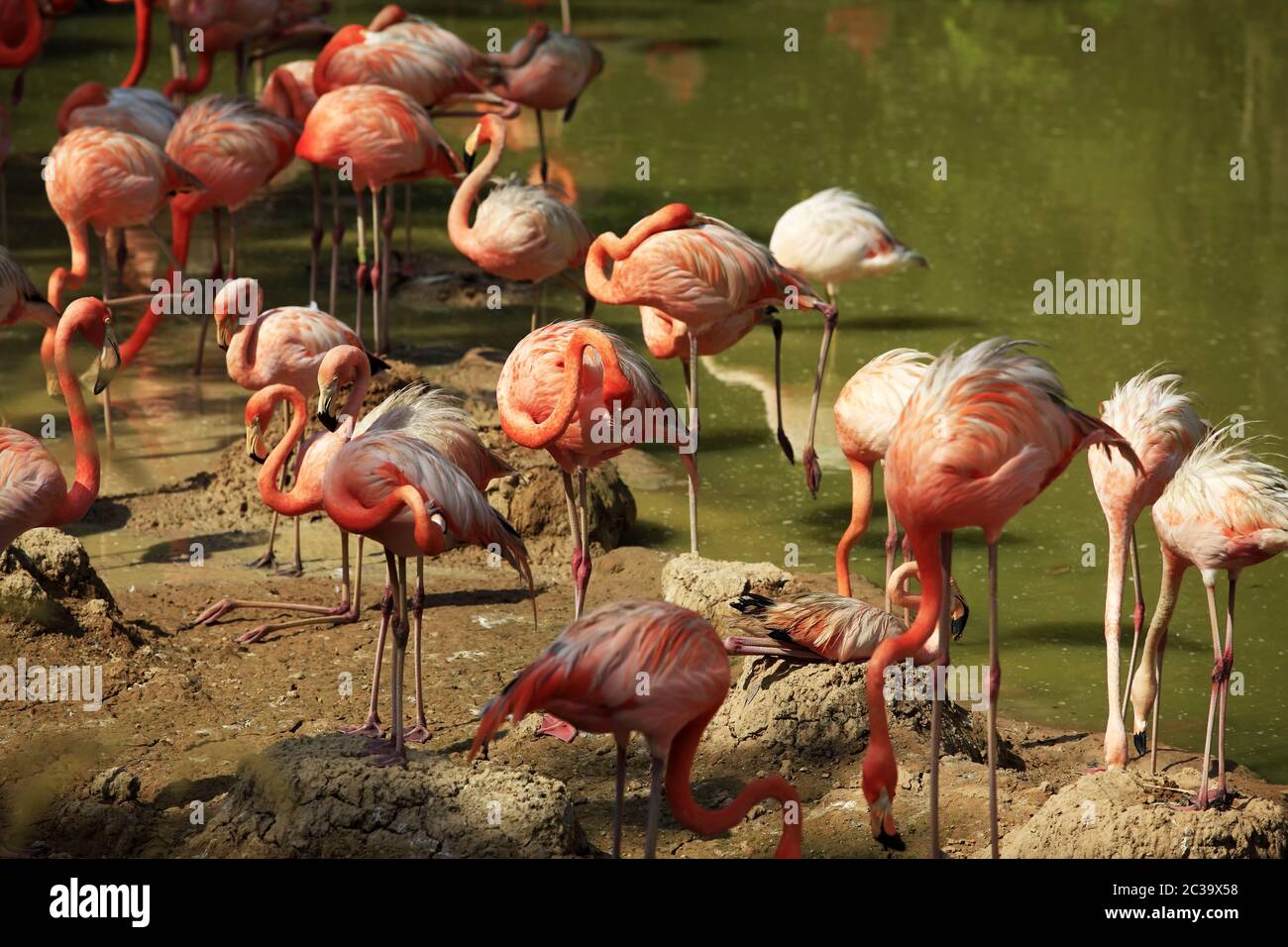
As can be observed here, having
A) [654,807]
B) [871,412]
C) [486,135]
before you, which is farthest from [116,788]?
[486,135]

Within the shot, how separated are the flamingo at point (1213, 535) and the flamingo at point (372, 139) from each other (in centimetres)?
414

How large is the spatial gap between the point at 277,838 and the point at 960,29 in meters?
12.7

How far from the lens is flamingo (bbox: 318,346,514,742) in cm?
542

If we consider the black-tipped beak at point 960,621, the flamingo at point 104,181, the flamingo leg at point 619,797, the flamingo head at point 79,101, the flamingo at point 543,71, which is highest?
the flamingo at point 543,71

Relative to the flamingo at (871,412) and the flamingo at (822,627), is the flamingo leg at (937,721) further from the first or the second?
the flamingo at (871,412)

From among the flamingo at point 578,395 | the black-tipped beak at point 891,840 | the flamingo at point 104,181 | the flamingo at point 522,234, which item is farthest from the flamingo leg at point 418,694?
the flamingo at point 104,181

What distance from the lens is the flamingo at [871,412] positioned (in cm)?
584

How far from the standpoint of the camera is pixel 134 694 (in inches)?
221

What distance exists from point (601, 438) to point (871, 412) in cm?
88

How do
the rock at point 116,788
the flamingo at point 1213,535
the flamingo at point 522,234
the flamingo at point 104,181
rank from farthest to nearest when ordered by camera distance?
the flamingo at point 104,181
the flamingo at point 522,234
the flamingo at point 1213,535
the rock at point 116,788

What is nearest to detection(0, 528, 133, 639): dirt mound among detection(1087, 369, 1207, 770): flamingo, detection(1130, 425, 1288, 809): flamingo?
detection(1087, 369, 1207, 770): flamingo

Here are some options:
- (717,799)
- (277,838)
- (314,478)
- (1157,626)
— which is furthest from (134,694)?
(1157,626)

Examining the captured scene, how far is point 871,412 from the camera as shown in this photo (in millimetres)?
5871
